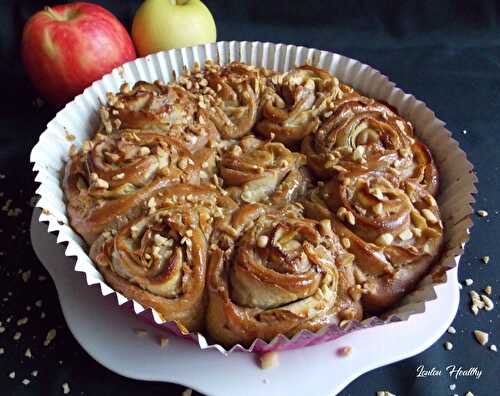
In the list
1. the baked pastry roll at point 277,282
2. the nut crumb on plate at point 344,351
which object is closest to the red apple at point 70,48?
the baked pastry roll at point 277,282

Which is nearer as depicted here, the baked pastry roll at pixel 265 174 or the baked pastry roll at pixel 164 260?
the baked pastry roll at pixel 164 260

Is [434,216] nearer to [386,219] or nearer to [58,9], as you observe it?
[386,219]

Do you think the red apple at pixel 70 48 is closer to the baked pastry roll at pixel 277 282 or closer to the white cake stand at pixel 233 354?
the white cake stand at pixel 233 354

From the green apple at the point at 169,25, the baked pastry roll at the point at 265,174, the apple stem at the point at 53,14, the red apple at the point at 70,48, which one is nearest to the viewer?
the baked pastry roll at the point at 265,174

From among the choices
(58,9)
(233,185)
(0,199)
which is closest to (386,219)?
(233,185)

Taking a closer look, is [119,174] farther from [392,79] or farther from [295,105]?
[392,79]

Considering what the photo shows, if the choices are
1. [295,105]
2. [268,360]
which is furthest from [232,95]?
Answer: [268,360]
